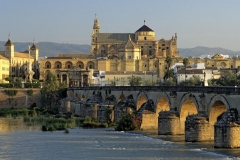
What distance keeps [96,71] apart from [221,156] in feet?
303

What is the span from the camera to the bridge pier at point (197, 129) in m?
40.2

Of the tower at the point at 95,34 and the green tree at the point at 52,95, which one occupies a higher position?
the tower at the point at 95,34

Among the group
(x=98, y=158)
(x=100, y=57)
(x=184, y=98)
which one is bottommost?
(x=98, y=158)

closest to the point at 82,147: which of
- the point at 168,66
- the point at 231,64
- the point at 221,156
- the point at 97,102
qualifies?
the point at 221,156

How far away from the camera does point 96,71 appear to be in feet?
412

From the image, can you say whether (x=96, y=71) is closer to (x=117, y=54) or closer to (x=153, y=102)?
(x=117, y=54)

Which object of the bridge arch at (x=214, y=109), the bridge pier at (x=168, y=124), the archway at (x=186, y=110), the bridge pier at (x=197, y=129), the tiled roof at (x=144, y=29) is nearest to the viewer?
the bridge pier at (x=197, y=129)

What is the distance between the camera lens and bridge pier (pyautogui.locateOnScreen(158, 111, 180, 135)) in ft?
151

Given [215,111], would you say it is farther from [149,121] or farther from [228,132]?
[149,121]

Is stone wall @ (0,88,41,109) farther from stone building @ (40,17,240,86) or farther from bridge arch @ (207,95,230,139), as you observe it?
bridge arch @ (207,95,230,139)

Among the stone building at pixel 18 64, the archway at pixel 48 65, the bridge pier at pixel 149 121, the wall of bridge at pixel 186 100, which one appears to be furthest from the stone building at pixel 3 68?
the bridge pier at pixel 149 121

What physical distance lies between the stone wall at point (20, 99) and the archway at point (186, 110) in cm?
5203

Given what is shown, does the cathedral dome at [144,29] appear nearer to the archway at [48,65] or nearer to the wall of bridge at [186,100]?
the archway at [48,65]

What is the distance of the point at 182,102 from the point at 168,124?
183 centimetres
